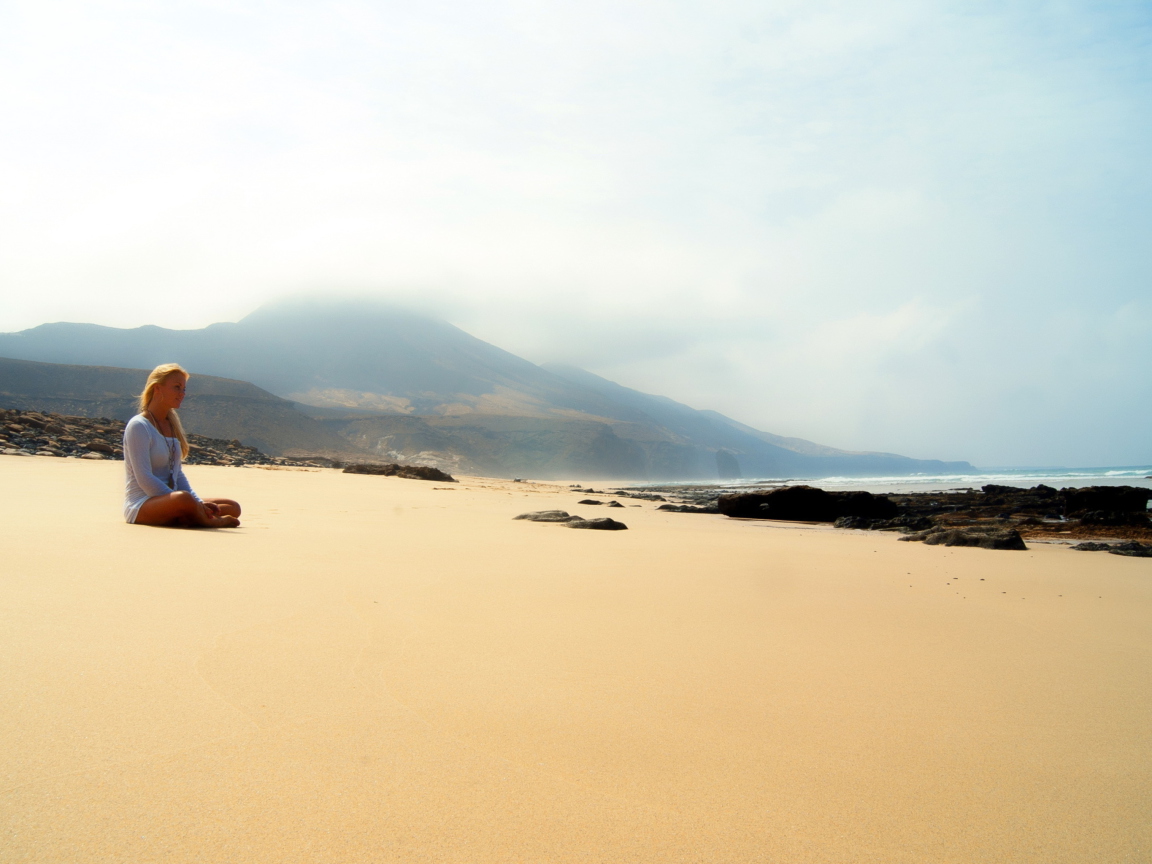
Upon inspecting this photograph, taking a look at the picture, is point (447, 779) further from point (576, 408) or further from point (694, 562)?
point (576, 408)

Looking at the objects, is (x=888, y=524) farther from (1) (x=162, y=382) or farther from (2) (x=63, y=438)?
(2) (x=63, y=438)

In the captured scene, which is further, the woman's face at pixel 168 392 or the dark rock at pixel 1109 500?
the dark rock at pixel 1109 500

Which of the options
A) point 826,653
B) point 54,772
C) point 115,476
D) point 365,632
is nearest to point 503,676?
point 365,632

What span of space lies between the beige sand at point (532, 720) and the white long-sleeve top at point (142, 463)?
1184mm

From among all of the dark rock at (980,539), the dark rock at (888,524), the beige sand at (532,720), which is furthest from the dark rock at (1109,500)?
the beige sand at (532,720)

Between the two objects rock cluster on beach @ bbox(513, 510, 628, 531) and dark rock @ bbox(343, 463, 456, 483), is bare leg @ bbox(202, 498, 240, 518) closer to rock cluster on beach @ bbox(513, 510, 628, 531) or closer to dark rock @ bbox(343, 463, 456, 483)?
rock cluster on beach @ bbox(513, 510, 628, 531)

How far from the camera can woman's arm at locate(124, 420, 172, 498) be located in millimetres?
4324

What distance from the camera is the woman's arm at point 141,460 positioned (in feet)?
14.2

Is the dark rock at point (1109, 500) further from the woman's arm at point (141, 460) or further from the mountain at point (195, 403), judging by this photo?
the mountain at point (195, 403)

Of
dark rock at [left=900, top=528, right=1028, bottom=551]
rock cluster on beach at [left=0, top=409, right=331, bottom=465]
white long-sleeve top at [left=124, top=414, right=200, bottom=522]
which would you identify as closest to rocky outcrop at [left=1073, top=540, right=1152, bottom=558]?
dark rock at [left=900, top=528, right=1028, bottom=551]

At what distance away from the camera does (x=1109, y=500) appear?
45.3 feet

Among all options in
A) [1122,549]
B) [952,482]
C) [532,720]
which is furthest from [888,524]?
[952,482]

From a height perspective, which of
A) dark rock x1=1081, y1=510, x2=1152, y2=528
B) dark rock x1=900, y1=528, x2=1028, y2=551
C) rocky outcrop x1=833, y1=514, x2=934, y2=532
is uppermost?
dark rock x1=1081, y1=510, x2=1152, y2=528

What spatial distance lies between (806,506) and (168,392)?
1313 cm
